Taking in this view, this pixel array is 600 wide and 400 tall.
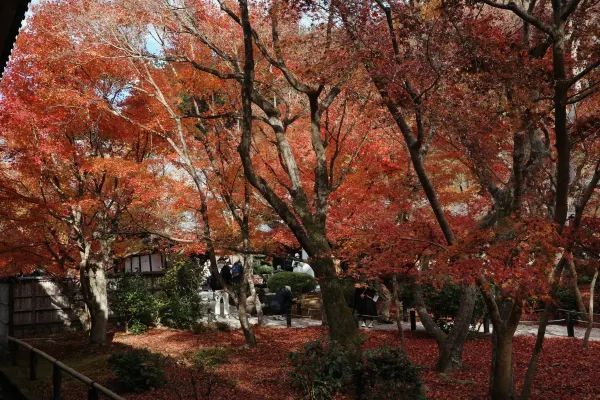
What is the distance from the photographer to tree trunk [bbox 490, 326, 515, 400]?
8.62 metres

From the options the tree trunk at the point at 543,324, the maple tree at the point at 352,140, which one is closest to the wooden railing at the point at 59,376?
the maple tree at the point at 352,140

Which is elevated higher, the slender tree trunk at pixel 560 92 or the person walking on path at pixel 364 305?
the slender tree trunk at pixel 560 92

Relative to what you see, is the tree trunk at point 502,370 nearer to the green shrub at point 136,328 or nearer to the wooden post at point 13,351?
the wooden post at point 13,351

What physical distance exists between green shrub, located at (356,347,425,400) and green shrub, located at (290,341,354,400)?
13.2 inches

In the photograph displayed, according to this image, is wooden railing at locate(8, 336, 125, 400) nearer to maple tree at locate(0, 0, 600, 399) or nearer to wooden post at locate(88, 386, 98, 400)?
wooden post at locate(88, 386, 98, 400)

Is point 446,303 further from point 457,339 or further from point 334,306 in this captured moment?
point 334,306

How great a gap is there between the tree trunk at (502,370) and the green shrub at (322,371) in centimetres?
249

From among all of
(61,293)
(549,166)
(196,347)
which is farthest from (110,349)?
(549,166)

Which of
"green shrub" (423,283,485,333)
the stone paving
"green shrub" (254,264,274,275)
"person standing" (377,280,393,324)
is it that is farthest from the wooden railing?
"green shrub" (254,264,274,275)

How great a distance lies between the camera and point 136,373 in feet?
36.9

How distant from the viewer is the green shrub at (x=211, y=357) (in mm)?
13727

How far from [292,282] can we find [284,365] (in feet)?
46.5

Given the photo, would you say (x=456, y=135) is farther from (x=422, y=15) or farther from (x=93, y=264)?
(x=93, y=264)

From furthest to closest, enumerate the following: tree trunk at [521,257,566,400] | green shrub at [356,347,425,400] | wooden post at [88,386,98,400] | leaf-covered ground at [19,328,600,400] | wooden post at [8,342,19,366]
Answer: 1. wooden post at [8,342,19,366]
2. leaf-covered ground at [19,328,600,400]
3. green shrub at [356,347,425,400]
4. tree trunk at [521,257,566,400]
5. wooden post at [88,386,98,400]
